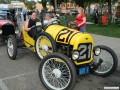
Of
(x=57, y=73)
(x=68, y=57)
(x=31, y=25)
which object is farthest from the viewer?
(x=31, y=25)

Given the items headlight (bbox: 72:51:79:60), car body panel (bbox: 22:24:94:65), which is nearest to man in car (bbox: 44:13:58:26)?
car body panel (bbox: 22:24:94:65)

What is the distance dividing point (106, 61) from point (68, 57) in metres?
1.09

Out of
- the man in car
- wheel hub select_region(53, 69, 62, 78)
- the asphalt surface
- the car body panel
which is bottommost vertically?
the asphalt surface

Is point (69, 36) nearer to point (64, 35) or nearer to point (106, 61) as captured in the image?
point (64, 35)

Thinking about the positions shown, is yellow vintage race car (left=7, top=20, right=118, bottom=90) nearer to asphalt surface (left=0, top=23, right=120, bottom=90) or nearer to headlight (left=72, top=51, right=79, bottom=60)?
headlight (left=72, top=51, right=79, bottom=60)

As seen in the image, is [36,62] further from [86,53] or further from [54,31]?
[86,53]

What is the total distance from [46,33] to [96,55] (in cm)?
134

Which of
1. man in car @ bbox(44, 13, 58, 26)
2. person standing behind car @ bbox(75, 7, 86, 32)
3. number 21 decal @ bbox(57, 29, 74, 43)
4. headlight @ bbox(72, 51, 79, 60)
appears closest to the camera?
headlight @ bbox(72, 51, 79, 60)

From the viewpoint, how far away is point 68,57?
219 inches

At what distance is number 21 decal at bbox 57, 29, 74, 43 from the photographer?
5.63 meters

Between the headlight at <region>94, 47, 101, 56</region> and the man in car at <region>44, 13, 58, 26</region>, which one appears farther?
the man in car at <region>44, 13, 58, 26</region>

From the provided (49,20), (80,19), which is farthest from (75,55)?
(80,19)

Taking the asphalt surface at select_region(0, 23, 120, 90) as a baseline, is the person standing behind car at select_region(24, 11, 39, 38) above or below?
above

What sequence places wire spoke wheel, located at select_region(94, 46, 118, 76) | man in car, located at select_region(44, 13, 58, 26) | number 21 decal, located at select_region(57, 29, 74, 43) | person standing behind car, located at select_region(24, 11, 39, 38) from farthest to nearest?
person standing behind car, located at select_region(24, 11, 39, 38)
man in car, located at select_region(44, 13, 58, 26)
wire spoke wheel, located at select_region(94, 46, 118, 76)
number 21 decal, located at select_region(57, 29, 74, 43)
